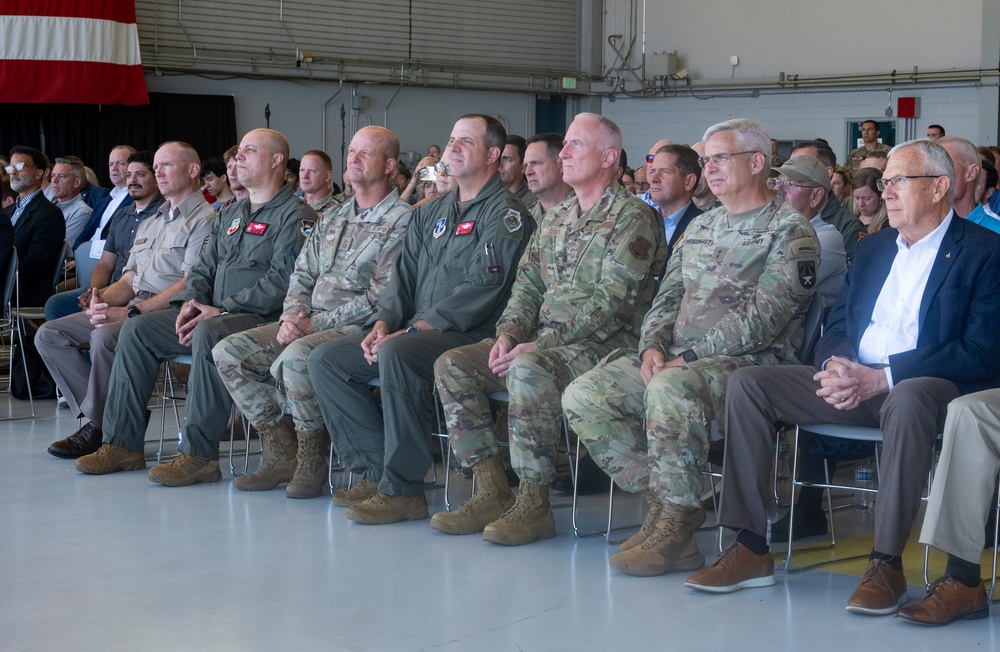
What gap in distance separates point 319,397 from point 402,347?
1.42 ft

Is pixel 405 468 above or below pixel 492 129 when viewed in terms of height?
below

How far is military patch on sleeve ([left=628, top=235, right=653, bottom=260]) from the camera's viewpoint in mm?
4090

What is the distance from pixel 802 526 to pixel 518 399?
108cm

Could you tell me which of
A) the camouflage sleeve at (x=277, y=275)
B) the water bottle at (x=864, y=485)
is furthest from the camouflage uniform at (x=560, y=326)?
the camouflage sleeve at (x=277, y=275)

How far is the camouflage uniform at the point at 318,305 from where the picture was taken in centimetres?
464

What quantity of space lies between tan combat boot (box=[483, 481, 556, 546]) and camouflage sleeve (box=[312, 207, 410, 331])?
119cm

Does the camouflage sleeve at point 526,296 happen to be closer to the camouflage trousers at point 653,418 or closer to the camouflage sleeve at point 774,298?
the camouflage trousers at point 653,418

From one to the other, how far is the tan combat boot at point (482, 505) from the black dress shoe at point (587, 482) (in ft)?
1.94

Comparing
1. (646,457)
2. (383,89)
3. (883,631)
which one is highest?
(383,89)

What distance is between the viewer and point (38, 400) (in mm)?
7113

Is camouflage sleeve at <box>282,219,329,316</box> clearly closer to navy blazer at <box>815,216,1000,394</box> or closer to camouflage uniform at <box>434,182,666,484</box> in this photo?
camouflage uniform at <box>434,182,666,484</box>

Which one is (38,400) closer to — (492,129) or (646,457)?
(492,129)

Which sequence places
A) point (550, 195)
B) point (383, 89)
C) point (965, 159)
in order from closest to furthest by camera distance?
point (965, 159), point (550, 195), point (383, 89)

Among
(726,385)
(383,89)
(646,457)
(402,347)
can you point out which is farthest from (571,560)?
(383,89)
